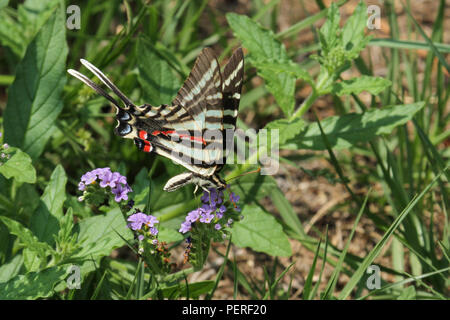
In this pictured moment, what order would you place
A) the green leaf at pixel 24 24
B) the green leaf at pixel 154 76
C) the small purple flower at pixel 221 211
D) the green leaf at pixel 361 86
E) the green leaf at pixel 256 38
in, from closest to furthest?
the small purple flower at pixel 221 211
the green leaf at pixel 361 86
the green leaf at pixel 256 38
the green leaf at pixel 154 76
the green leaf at pixel 24 24

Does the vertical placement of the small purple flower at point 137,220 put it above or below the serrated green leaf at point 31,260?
above

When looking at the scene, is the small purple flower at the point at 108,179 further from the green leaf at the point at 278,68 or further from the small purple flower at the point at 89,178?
the green leaf at the point at 278,68

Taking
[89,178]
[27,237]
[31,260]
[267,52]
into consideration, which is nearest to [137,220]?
[89,178]

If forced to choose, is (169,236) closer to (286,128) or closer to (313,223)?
(286,128)

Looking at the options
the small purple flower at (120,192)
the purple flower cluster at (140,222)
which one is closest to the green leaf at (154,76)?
the small purple flower at (120,192)

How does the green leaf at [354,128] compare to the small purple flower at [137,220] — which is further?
the green leaf at [354,128]

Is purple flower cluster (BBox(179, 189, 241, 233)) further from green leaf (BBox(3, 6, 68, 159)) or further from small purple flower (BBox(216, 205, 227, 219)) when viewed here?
green leaf (BBox(3, 6, 68, 159))
